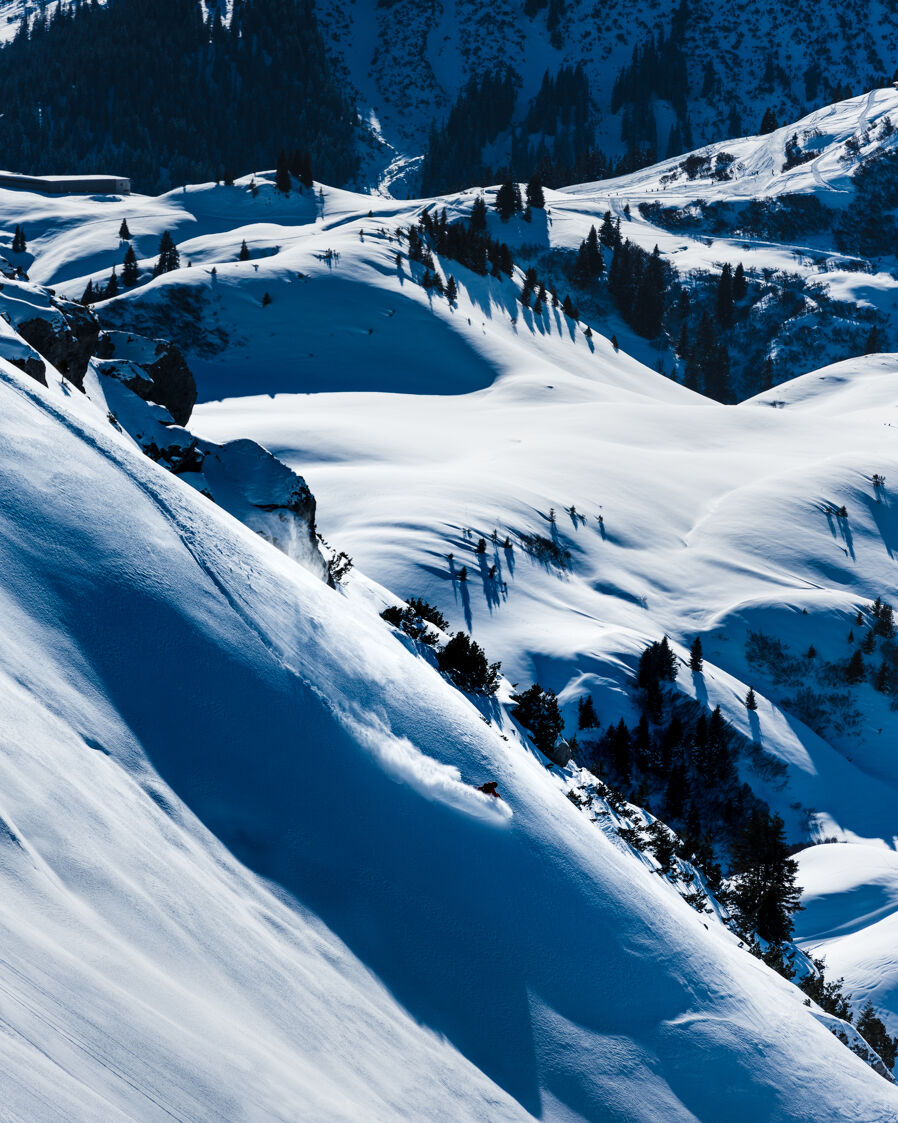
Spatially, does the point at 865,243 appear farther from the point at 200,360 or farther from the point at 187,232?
the point at 200,360

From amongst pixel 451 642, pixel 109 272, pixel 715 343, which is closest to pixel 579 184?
pixel 715 343

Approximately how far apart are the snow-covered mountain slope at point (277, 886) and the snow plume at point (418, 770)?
0.03 meters

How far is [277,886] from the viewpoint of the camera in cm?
680

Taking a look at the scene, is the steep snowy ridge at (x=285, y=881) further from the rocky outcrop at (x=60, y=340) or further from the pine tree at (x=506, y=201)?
the pine tree at (x=506, y=201)

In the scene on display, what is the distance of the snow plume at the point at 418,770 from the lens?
8562mm

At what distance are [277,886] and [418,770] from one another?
88.2 inches

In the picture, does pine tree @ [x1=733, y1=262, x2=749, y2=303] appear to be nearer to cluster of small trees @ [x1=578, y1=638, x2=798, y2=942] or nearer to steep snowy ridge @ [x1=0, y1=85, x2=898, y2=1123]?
cluster of small trees @ [x1=578, y1=638, x2=798, y2=942]

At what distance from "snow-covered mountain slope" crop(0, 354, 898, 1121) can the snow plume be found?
0.11ft

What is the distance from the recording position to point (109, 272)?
219 ft

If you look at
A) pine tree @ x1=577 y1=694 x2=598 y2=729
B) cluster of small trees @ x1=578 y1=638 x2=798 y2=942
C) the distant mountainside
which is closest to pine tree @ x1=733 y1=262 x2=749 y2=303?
the distant mountainside

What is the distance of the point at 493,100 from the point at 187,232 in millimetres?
107915

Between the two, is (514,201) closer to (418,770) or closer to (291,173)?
(291,173)

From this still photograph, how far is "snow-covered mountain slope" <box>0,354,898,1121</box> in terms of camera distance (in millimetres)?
4844

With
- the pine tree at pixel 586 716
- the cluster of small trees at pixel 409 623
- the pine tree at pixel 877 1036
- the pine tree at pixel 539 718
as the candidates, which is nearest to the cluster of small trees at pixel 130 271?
the pine tree at pixel 586 716
